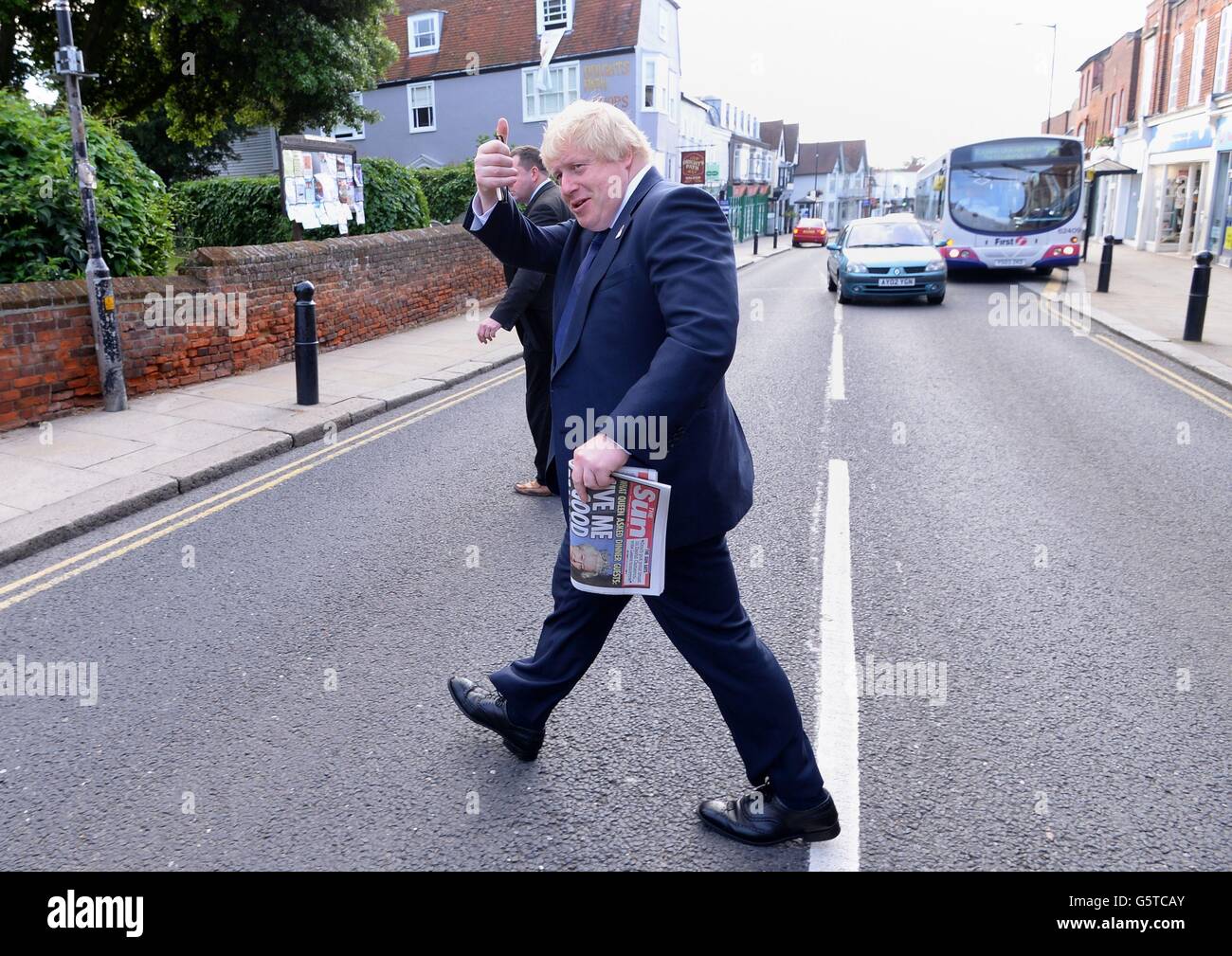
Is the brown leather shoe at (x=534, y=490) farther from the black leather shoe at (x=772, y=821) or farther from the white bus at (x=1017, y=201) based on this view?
the white bus at (x=1017, y=201)

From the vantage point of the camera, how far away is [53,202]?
793 cm

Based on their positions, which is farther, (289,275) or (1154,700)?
(289,275)

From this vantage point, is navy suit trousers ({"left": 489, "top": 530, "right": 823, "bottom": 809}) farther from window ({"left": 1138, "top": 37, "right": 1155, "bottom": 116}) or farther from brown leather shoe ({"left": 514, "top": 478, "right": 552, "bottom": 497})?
window ({"left": 1138, "top": 37, "right": 1155, "bottom": 116})

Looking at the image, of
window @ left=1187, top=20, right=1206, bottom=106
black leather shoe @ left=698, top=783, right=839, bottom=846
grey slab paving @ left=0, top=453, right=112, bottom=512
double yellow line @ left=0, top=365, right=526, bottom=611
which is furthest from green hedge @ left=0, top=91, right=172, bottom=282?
window @ left=1187, top=20, right=1206, bottom=106

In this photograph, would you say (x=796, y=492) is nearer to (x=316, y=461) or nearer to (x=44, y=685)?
(x=316, y=461)

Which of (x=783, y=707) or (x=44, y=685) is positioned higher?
(x=783, y=707)

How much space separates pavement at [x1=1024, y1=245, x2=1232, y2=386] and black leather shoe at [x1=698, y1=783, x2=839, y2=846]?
893cm

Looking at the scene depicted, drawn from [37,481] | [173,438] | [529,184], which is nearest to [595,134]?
[529,184]

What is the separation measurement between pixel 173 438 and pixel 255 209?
8265 millimetres

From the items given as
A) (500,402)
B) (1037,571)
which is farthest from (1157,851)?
(500,402)

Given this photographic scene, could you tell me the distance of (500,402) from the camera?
9.26 metres

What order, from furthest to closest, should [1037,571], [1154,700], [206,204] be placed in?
[206,204]
[1037,571]
[1154,700]

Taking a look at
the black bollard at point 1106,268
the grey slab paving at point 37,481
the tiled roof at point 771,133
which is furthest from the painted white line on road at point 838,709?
the tiled roof at point 771,133
